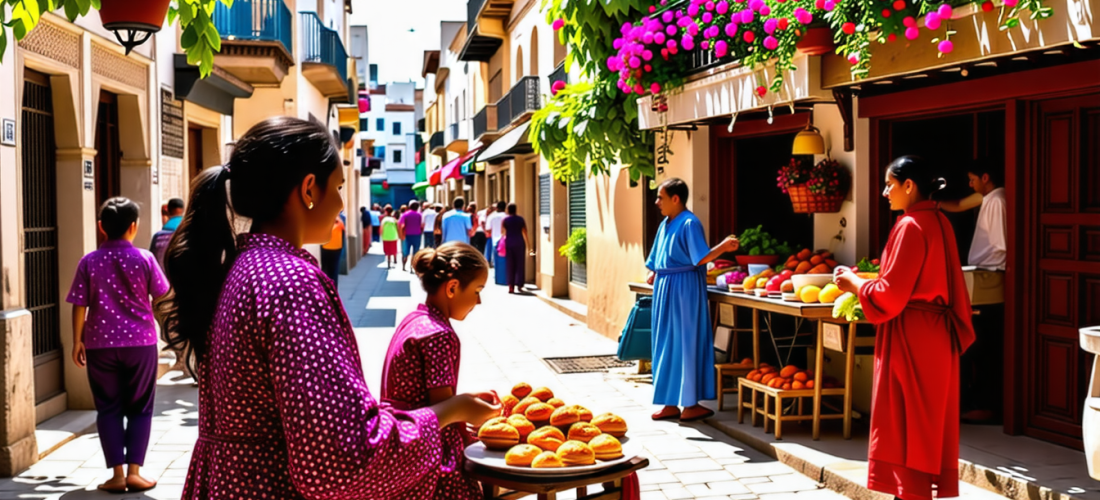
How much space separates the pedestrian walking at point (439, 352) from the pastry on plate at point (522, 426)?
0.70 ft

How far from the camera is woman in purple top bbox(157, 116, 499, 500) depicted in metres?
1.76

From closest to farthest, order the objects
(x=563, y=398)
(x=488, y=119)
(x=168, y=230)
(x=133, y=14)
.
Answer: (x=133, y=14), (x=563, y=398), (x=168, y=230), (x=488, y=119)

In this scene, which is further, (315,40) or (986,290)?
(315,40)

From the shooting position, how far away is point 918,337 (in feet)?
17.1

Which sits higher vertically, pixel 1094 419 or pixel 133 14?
pixel 133 14

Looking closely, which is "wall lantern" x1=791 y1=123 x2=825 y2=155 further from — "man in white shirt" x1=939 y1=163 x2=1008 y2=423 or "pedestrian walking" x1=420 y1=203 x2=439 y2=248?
"pedestrian walking" x1=420 y1=203 x2=439 y2=248

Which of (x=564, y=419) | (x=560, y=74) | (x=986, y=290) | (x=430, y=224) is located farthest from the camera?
(x=430, y=224)

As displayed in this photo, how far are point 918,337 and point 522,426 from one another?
7.75ft

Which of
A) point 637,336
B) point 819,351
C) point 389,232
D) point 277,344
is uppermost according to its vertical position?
point 277,344

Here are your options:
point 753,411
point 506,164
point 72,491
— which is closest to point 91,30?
point 72,491

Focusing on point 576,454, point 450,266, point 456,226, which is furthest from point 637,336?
point 456,226

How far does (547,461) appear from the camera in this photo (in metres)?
3.53

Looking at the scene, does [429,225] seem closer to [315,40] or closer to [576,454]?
[315,40]

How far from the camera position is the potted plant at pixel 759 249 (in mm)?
8906
